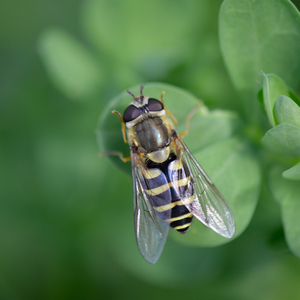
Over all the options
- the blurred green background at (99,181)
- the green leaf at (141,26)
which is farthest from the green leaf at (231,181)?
the green leaf at (141,26)

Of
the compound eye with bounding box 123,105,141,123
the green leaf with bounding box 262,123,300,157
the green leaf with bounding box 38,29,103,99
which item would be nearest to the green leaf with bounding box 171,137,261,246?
the green leaf with bounding box 262,123,300,157

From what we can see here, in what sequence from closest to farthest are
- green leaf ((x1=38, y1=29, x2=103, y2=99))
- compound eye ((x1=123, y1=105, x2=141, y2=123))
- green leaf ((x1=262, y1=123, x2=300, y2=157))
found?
green leaf ((x1=262, y1=123, x2=300, y2=157)) < compound eye ((x1=123, y1=105, x2=141, y2=123)) < green leaf ((x1=38, y1=29, x2=103, y2=99))

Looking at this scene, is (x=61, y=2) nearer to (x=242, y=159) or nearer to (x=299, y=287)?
(x=242, y=159)

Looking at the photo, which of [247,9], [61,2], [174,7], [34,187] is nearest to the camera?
[247,9]

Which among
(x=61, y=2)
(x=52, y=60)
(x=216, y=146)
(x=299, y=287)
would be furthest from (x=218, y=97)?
(x=61, y=2)

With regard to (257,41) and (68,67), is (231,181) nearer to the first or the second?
(257,41)

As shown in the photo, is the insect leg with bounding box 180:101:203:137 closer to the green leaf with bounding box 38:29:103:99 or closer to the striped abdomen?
the striped abdomen
